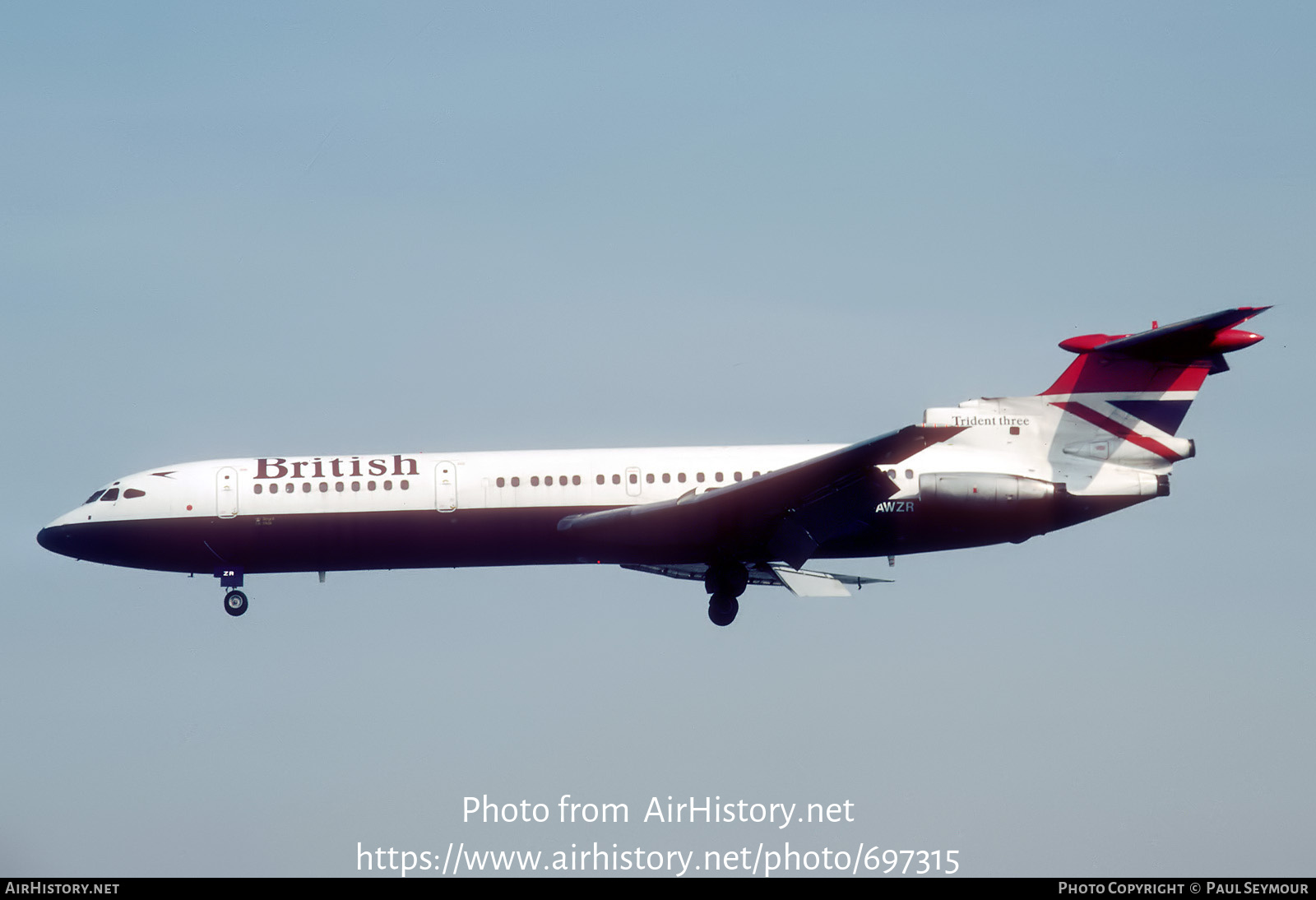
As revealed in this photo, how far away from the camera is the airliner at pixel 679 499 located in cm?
4094

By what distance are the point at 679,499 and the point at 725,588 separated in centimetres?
332

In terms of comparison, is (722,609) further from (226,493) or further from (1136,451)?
(226,493)

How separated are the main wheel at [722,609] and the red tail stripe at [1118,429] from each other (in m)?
9.99

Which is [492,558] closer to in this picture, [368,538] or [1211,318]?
[368,538]

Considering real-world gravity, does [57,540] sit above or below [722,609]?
above

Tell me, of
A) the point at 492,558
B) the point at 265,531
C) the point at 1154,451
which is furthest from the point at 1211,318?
the point at 265,531

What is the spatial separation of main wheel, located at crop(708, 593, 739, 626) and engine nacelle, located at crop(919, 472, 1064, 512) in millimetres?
5901

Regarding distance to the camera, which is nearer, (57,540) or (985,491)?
(985,491)

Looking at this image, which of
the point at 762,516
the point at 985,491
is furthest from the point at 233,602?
the point at 985,491

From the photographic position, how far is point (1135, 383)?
43125 millimetres

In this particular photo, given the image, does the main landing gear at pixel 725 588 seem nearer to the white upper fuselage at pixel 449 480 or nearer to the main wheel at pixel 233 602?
the white upper fuselage at pixel 449 480

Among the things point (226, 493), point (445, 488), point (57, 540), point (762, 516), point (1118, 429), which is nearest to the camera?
point (762, 516)

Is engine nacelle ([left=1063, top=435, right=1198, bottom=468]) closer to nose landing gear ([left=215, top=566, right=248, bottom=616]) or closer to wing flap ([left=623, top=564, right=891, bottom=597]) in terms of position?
wing flap ([left=623, top=564, right=891, bottom=597])

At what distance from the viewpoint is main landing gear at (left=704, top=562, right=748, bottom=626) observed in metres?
42.7
